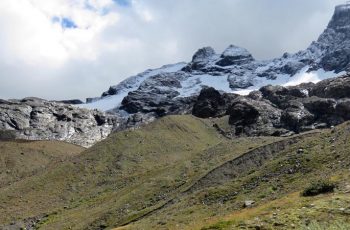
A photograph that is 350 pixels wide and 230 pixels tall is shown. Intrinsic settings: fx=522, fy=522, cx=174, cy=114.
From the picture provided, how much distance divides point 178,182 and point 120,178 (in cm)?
3488

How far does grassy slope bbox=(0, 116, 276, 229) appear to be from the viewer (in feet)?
287

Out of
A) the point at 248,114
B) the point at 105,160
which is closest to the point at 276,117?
the point at 248,114

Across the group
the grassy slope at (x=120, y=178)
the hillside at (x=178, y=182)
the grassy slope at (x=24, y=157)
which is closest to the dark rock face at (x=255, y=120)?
the hillside at (x=178, y=182)

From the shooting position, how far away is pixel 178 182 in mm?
92875

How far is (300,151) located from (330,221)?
3588cm

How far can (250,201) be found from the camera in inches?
2095

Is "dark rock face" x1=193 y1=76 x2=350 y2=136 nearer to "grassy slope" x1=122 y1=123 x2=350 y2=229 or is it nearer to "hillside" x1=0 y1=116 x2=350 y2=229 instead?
"hillside" x1=0 y1=116 x2=350 y2=229

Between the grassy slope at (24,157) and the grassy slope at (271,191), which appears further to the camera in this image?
the grassy slope at (24,157)

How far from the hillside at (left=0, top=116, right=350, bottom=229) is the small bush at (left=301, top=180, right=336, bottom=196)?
1.03m

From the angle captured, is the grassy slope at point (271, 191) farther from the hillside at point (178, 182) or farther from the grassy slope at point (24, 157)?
the grassy slope at point (24, 157)

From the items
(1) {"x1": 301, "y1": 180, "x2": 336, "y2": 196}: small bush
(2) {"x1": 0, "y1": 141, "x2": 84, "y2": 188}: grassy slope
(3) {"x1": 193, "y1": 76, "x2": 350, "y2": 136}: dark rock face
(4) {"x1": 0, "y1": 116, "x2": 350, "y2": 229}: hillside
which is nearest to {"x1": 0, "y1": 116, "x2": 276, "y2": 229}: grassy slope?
(4) {"x1": 0, "y1": 116, "x2": 350, "y2": 229}: hillside

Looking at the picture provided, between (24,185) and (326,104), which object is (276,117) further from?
(24,185)

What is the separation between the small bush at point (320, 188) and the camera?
43.8 meters

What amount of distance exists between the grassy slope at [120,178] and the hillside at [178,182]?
247mm
